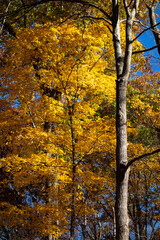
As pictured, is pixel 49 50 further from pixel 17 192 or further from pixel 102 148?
pixel 17 192

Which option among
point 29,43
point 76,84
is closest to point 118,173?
point 76,84

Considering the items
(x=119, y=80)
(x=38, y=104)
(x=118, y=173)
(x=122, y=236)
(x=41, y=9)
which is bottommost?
(x=122, y=236)

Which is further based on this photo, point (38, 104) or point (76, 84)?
point (38, 104)

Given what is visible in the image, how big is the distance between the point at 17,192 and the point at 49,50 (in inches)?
273

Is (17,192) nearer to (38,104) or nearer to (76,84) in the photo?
(38,104)

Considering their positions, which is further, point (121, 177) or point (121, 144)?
point (121, 144)

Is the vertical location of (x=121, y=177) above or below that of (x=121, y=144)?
below

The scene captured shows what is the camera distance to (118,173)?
2.78m

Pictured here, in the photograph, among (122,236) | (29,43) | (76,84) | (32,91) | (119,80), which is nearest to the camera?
(122,236)

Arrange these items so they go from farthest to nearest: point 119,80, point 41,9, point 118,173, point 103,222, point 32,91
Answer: point 103,222, point 41,9, point 32,91, point 119,80, point 118,173

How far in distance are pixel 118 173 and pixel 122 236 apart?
0.74 m

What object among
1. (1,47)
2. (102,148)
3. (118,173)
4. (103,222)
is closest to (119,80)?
(118,173)

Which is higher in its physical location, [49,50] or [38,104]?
[49,50]

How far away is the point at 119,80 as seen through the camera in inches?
129
